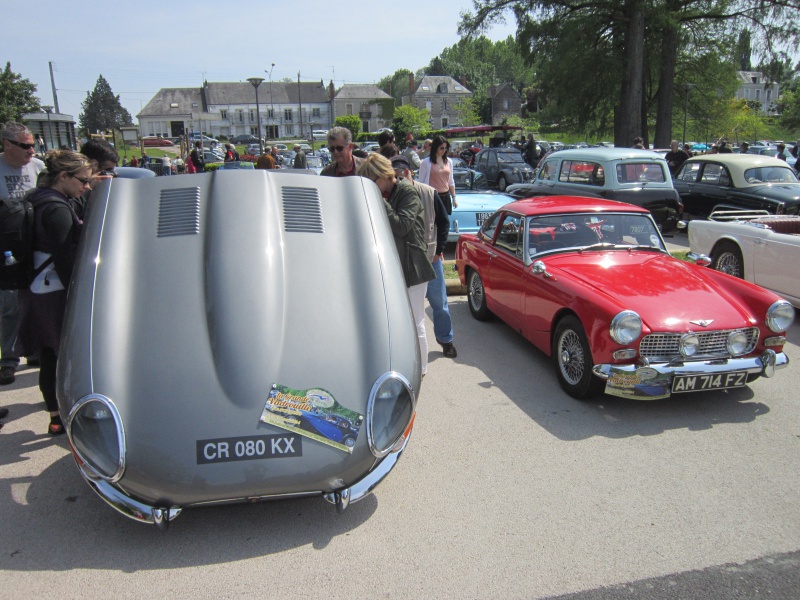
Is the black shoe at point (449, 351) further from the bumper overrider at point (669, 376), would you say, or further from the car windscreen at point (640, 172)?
the car windscreen at point (640, 172)

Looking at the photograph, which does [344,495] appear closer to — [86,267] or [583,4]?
[86,267]

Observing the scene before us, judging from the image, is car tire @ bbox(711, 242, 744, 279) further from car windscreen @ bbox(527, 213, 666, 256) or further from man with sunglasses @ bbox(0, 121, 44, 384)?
man with sunglasses @ bbox(0, 121, 44, 384)

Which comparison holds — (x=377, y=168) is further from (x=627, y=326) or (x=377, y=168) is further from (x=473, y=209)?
(x=473, y=209)

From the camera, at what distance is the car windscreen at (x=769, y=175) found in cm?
1139

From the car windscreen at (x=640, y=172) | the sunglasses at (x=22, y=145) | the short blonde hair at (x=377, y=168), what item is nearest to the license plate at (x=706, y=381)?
the short blonde hair at (x=377, y=168)

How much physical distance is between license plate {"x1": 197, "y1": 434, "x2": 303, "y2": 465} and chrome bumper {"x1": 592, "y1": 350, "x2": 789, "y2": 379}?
2.49 meters

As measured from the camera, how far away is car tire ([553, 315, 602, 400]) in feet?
15.5

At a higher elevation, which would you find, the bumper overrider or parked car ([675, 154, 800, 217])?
parked car ([675, 154, 800, 217])

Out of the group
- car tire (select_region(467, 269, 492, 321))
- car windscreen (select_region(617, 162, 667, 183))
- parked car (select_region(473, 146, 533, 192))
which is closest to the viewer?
car tire (select_region(467, 269, 492, 321))

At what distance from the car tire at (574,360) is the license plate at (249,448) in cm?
255

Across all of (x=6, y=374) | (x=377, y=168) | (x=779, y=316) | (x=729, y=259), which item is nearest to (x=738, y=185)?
(x=729, y=259)

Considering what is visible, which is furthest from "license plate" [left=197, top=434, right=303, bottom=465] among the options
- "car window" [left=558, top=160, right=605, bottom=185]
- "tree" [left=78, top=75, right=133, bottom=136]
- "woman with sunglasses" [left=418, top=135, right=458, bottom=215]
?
"tree" [left=78, top=75, right=133, bottom=136]

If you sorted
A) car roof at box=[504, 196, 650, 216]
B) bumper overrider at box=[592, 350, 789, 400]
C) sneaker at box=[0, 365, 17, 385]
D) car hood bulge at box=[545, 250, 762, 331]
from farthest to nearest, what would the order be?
car roof at box=[504, 196, 650, 216] < sneaker at box=[0, 365, 17, 385] < car hood bulge at box=[545, 250, 762, 331] < bumper overrider at box=[592, 350, 789, 400]

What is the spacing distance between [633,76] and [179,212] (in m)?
24.7
